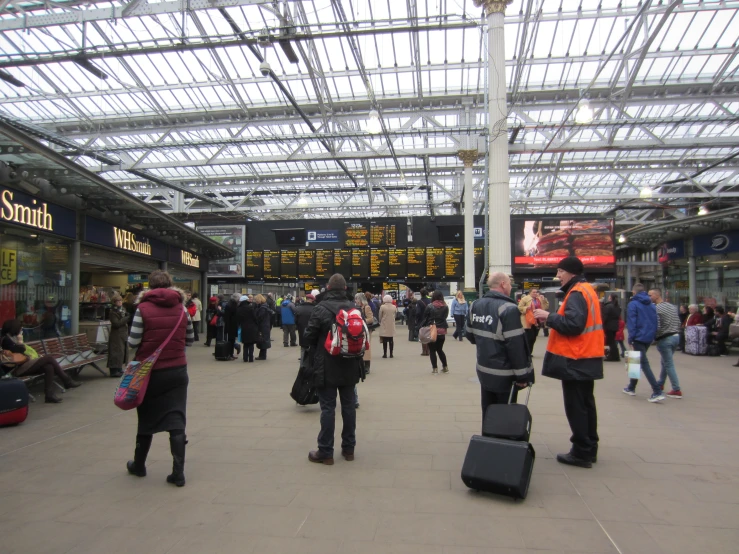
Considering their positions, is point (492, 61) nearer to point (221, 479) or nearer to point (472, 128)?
point (472, 128)

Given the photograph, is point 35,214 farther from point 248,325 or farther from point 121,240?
point 248,325

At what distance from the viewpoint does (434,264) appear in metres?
24.9

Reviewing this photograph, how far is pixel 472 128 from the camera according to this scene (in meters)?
16.6

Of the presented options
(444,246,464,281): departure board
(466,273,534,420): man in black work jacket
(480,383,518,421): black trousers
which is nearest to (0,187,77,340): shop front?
(466,273,534,420): man in black work jacket

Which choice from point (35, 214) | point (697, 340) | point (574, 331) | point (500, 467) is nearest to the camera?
point (500, 467)

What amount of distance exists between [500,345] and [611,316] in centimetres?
849

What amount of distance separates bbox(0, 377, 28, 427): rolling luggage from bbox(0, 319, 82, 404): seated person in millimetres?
1376

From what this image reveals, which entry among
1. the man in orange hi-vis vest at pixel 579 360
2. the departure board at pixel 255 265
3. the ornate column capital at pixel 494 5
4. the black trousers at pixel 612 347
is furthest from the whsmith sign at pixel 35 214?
the departure board at pixel 255 265

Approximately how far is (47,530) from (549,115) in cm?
2410

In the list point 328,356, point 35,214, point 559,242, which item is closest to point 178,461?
point 328,356

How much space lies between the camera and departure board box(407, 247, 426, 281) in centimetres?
2478

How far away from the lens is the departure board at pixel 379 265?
A: 24828 mm

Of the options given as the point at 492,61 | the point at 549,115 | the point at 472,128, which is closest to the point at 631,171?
the point at 549,115

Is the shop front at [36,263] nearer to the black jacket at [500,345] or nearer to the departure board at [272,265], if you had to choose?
the black jacket at [500,345]
